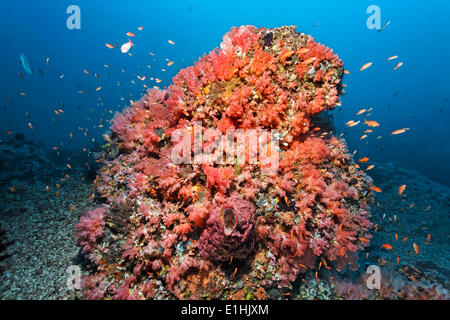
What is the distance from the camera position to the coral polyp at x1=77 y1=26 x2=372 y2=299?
13.7ft

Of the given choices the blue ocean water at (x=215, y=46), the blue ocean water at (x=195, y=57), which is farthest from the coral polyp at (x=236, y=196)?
the blue ocean water at (x=195, y=57)

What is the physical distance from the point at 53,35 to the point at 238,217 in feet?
449

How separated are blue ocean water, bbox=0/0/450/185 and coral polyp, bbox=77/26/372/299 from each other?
22068 millimetres

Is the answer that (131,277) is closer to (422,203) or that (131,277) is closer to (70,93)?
(422,203)

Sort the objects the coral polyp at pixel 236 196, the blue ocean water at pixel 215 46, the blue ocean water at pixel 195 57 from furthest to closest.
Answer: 1. the blue ocean water at pixel 195 57
2. the blue ocean water at pixel 215 46
3. the coral polyp at pixel 236 196

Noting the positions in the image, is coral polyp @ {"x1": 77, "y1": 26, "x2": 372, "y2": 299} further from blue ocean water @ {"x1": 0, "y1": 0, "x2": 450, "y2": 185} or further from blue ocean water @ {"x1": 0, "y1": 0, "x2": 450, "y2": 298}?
blue ocean water @ {"x1": 0, "y1": 0, "x2": 450, "y2": 185}

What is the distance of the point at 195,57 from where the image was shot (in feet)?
452

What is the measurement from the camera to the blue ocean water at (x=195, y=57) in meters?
39.4

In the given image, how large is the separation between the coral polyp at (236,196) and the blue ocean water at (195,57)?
22.1 metres

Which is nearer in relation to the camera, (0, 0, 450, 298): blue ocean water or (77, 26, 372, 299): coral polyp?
(77, 26, 372, 299): coral polyp

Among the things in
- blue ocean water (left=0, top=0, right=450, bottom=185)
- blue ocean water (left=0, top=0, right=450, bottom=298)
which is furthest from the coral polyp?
blue ocean water (left=0, top=0, right=450, bottom=185)

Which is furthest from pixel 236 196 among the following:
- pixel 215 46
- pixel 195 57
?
pixel 195 57

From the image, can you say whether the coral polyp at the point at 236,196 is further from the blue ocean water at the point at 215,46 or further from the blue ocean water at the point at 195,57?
the blue ocean water at the point at 195,57

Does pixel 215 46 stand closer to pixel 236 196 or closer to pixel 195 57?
pixel 195 57
